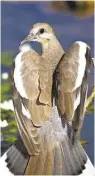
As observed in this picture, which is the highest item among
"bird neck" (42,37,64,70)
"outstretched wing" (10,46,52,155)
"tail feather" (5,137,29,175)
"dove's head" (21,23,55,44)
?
"dove's head" (21,23,55,44)

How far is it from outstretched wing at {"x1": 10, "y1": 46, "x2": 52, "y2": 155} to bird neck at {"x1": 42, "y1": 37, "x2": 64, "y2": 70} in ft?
0.18

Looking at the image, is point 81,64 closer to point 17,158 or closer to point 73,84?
point 73,84

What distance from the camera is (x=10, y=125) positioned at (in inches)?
63.4

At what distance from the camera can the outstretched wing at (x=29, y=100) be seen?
1.08 m

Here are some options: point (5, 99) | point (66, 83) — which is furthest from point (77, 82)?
point (5, 99)

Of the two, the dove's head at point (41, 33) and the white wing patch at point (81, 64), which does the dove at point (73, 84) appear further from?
the dove's head at point (41, 33)

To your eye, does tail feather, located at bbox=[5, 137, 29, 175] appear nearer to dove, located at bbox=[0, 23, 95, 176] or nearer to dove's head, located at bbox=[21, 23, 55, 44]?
dove, located at bbox=[0, 23, 95, 176]

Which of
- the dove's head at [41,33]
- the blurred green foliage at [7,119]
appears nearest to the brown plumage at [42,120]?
the dove's head at [41,33]

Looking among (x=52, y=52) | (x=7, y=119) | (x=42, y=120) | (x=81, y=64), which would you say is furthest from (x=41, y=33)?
(x=7, y=119)

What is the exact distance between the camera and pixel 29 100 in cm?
111

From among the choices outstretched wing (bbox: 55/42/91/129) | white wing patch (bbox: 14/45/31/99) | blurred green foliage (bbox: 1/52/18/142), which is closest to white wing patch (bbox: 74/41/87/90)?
outstretched wing (bbox: 55/42/91/129)

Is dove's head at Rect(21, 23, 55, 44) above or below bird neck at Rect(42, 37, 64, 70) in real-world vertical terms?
above

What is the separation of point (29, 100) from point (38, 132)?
0.07 m

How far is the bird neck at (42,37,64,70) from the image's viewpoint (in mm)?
1216
